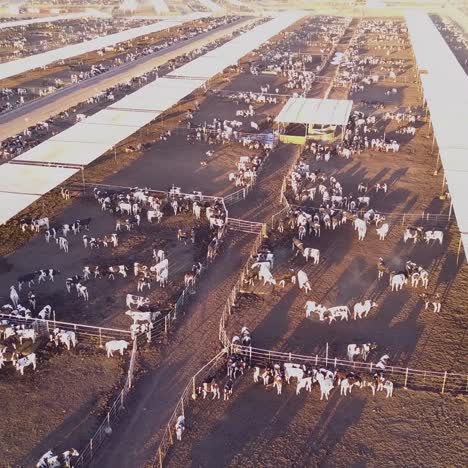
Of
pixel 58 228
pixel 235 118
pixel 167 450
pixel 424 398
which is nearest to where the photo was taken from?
pixel 167 450

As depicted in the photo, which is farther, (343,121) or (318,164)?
(343,121)

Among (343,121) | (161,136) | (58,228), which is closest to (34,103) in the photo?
(161,136)

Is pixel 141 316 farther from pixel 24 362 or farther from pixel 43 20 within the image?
pixel 43 20

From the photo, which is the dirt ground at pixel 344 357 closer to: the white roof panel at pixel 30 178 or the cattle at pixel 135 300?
the cattle at pixel 135 300

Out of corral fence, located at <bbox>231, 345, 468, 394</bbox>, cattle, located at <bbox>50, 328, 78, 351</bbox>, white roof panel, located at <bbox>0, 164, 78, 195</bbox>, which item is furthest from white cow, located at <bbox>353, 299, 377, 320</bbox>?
white roof panel, located at <bbox>0, 164, 78, 195</bbox>

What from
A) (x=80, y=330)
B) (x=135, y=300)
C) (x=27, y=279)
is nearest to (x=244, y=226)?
(x=135, y=300)

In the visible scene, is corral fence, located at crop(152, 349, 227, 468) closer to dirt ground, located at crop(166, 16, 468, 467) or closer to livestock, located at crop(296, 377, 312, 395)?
dirt ground, located at crop(166, 16, 468, 467)

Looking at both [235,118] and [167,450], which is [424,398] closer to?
[167,450]

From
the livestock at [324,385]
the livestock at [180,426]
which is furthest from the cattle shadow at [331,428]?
the livestock at [180,426]
